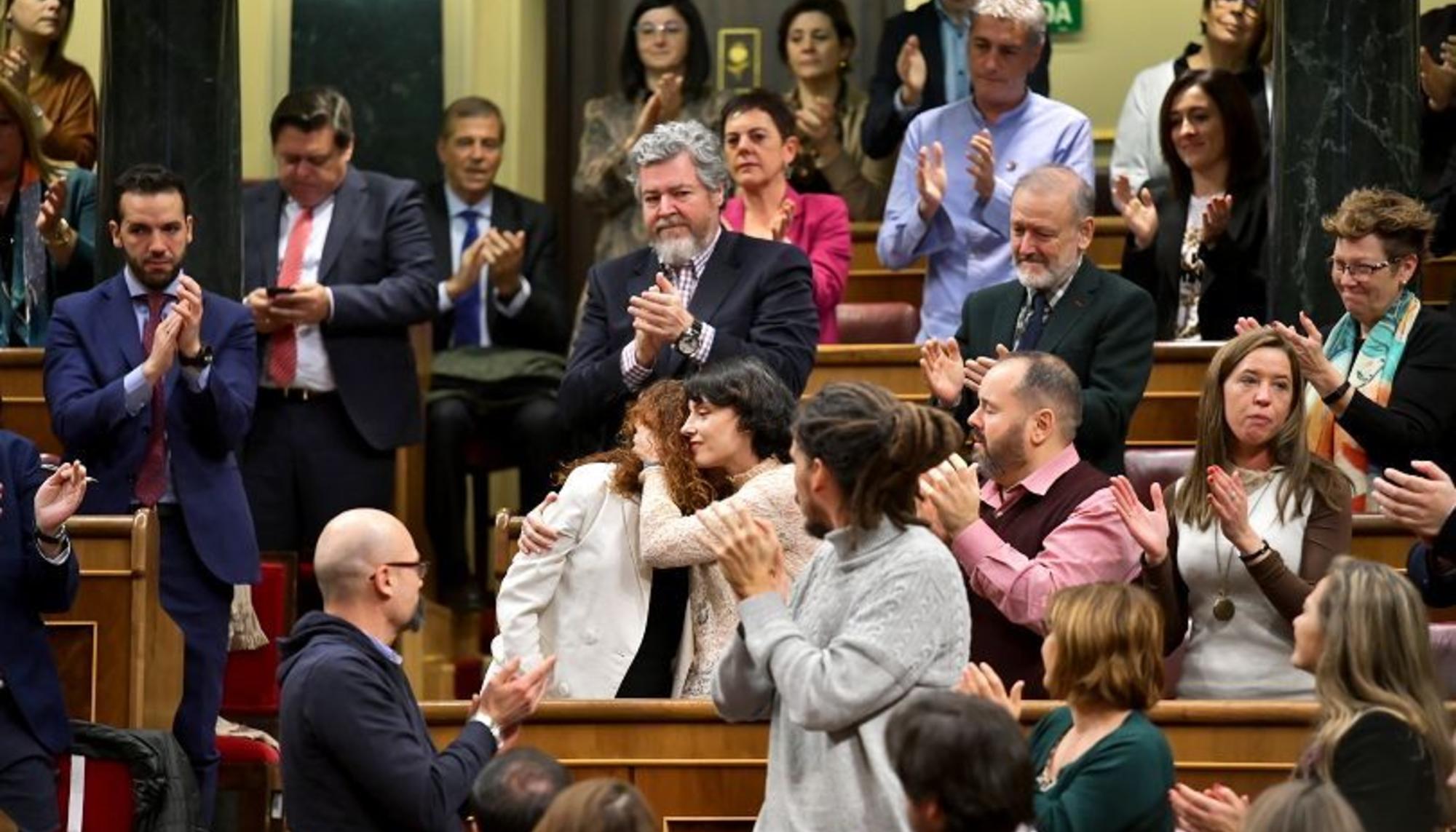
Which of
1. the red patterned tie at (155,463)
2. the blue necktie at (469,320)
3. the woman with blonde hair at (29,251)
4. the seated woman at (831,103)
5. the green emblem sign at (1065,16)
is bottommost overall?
the red patterned tie at (155,463)

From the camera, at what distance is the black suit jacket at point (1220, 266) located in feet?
22.8

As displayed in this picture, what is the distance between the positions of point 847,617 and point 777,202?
3273mm

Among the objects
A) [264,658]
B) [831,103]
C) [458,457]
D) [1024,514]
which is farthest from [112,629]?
[831,103]

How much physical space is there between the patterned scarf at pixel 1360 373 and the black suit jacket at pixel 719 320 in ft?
3.64

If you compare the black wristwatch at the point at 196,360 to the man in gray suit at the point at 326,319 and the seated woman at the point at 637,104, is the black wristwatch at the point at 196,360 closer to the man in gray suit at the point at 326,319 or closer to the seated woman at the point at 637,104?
the man in gray suit at the point at 326,319

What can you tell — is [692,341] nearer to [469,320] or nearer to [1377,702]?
[1377,702]

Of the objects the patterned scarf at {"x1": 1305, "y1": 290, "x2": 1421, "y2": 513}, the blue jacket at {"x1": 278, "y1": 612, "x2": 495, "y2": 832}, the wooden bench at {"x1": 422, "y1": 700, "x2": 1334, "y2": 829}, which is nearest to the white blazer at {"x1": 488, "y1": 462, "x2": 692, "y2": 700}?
the wooden bench at {"x1": 422, "y1": 700, "x2": 1334, "y2": 829}

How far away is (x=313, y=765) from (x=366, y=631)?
23cm

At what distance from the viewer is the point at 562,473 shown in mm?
5684

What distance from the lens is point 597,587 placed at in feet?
17.7

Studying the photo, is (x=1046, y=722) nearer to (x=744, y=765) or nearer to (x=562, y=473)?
(x=744, y=765)

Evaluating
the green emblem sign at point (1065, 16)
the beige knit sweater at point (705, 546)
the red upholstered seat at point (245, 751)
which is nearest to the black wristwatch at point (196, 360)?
the red upholstered seat at point (245, 751)

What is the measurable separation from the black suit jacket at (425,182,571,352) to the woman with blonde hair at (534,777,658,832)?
15.7 ft

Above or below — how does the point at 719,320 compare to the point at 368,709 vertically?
above
